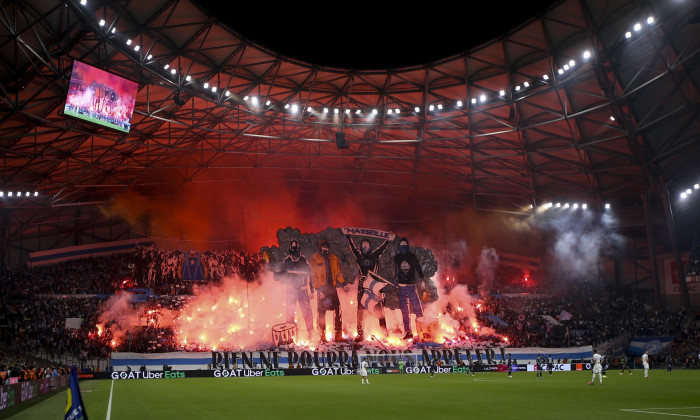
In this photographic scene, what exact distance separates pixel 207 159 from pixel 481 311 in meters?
31.3

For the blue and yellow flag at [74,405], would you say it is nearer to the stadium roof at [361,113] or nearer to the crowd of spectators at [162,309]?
the stadium roof at [361,113]

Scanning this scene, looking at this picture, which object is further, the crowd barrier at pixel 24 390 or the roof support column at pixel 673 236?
the roof support column at pixel 673 236

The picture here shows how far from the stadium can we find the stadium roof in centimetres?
26

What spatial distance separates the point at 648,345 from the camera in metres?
53.8

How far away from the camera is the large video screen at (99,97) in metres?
32.8

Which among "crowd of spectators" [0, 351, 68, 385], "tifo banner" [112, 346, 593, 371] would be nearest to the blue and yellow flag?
"crowd of spectators" [0, 351, 68, 385]

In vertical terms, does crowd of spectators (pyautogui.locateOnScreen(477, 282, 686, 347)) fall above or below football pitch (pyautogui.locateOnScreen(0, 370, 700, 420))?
above

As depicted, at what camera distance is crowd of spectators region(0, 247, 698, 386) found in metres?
49.4

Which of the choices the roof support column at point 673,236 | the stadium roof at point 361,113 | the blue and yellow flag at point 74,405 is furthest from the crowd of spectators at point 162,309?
the blue and yellow flag at point 74,405

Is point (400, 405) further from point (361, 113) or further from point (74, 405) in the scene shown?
point (361, 113)

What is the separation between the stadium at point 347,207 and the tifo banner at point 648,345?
202 mm

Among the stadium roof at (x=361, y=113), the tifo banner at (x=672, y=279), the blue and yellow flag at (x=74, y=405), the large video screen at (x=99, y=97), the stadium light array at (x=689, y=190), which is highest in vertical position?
the stadium roof at (x=361, y=113)

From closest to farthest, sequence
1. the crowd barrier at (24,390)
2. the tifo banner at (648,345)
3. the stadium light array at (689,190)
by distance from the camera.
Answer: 1. the crowd barrier at (24,390)
2. the stadium light array at (689,190)
3. the tifo banner at (648,345)

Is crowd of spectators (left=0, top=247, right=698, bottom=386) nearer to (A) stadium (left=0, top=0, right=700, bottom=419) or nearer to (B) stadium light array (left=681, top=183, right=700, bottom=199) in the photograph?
(A) stadium (left=0, top=0, right=700, bottom=419)
